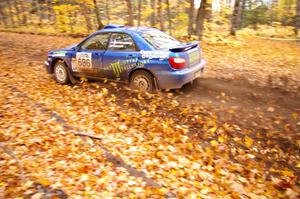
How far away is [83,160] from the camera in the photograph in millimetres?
4496

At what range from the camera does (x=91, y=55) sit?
748cm

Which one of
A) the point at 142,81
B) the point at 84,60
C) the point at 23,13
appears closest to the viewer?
the point at 142,81

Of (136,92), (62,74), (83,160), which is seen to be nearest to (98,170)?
(83,160)

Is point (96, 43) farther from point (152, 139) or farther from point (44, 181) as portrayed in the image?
point (44, 181)

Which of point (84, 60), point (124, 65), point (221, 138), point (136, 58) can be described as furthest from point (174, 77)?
point (84, 60)

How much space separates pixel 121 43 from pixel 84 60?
1.33m

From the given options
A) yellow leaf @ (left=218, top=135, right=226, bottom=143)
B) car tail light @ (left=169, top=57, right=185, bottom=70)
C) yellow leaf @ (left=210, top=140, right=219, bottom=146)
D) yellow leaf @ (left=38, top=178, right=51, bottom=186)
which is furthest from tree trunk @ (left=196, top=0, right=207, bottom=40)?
yellow leaf @ (left=38, top=178, right=51, bottom=186)

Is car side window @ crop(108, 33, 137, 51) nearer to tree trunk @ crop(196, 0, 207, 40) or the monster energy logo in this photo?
the monster energy logo

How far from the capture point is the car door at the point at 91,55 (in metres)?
7.35

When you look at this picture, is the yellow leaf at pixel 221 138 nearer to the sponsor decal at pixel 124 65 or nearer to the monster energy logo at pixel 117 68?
the sponsor decal at pixel 124 65

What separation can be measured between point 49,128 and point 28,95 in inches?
94.6

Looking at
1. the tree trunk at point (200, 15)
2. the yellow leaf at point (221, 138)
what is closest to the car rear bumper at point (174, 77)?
the yellow leaf at point (221, 138)

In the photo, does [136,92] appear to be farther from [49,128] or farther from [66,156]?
[66,156]

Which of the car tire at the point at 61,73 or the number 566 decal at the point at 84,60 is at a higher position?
the number 566 decal at the point at 84,60
